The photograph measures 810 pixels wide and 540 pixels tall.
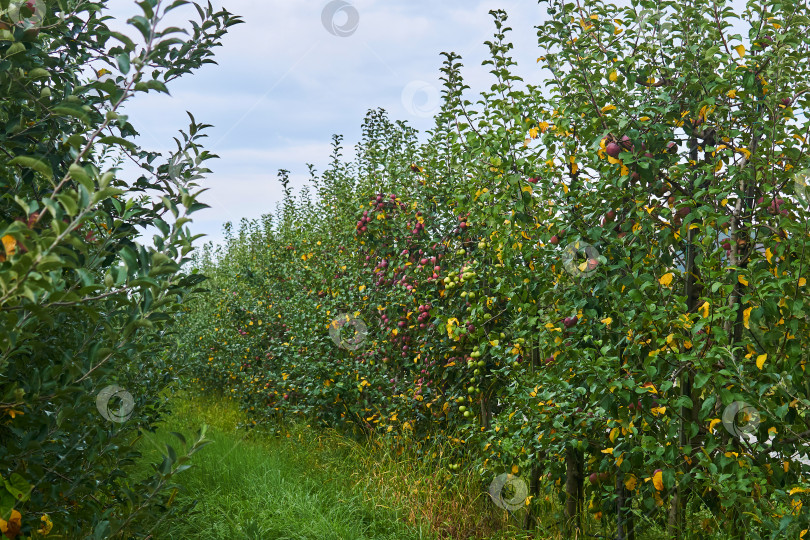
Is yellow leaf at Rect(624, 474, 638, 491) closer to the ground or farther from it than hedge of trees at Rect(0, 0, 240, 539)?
Result: closer to the ground

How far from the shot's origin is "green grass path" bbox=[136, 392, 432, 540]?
13.0 ft

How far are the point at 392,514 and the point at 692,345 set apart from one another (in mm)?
2370

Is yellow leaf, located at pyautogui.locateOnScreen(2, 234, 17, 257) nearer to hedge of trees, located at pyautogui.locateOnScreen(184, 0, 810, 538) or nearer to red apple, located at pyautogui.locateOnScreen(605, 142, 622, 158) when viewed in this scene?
hedge of trees, located at pyautogui.locateOnScreen(184, 0, 810, 538)

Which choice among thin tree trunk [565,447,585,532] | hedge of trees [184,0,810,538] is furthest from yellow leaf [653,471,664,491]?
thin tree trunk [565,447,585,532]

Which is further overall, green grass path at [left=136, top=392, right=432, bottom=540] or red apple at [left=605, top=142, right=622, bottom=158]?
green grass path at [left=136, top=392, right=432, bottom=540]

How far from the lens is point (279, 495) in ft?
15.0

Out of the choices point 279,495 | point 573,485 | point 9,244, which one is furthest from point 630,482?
point 9,244

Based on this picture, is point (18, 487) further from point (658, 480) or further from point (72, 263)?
point (658, 480)

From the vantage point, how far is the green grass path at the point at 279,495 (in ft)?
13.0

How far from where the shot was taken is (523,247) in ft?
11.6

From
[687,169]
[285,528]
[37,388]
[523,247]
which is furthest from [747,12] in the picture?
[285,528]

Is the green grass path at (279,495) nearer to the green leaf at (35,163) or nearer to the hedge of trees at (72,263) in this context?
the hedge of trees at (72,263)

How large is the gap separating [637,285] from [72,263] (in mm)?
2358

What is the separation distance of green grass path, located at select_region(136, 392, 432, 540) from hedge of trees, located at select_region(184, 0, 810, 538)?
Answer: 761 millimetres
